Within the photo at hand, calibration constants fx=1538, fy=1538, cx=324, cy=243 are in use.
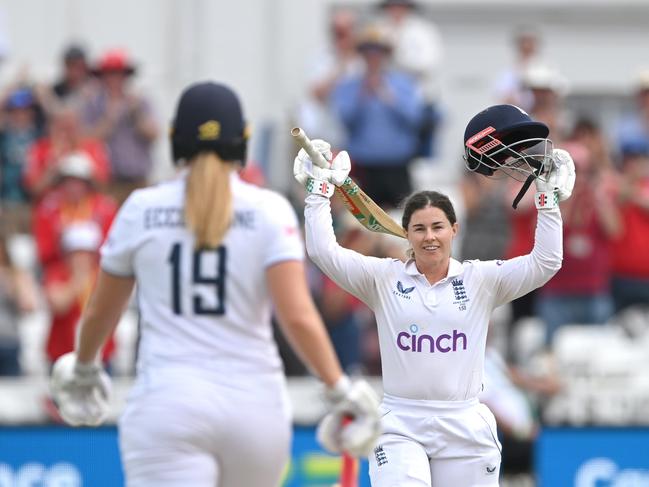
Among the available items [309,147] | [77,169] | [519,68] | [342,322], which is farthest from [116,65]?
[309,147]

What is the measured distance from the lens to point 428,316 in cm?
575

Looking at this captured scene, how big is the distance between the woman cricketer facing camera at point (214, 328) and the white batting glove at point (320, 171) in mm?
185

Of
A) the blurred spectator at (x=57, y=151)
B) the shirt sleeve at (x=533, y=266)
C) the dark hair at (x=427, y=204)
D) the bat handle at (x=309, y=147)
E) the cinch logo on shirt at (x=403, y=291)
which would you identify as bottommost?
the blurred spectator at (x=57, y=151)

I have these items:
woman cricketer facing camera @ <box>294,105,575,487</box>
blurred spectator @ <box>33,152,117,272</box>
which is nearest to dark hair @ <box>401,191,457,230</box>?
woman cricketer facing camera @ <box>294,105,575,487</box>

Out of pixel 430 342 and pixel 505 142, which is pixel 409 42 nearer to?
pixel 505 142

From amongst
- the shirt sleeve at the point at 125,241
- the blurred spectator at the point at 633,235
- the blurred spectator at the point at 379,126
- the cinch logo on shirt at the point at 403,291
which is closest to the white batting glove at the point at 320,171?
the cinch logo on shirt at the point at 403,291

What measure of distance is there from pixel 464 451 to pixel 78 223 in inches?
266

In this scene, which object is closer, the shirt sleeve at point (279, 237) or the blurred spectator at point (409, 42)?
the shirt sleeve at point (279, 237)

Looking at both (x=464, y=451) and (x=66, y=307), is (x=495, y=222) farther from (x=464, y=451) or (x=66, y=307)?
(x=464, y=451)

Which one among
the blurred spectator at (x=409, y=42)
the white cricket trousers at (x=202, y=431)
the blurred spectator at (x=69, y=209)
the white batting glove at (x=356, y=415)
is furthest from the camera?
the blurred spectator at (x=409, y=42)

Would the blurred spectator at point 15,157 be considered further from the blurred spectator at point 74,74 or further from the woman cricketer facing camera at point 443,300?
the woman cricketer facing camera at point 443,300

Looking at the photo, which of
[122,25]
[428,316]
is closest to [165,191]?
[428,316]

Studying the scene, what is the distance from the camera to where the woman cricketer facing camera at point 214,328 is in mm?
5496

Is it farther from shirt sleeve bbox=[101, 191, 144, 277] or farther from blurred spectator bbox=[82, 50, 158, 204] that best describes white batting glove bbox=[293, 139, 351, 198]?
blurred spectator bbox=[82, 50, 158, 204]
